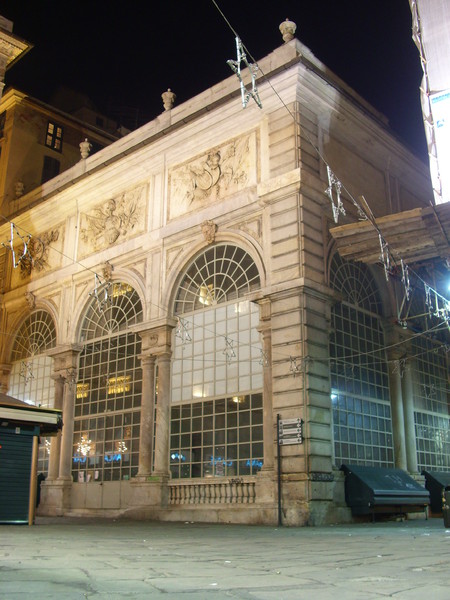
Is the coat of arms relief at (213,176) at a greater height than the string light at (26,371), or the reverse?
the coat of arms relief at (213,176)

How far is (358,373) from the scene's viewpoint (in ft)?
63.7

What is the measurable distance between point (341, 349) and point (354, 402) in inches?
63.1

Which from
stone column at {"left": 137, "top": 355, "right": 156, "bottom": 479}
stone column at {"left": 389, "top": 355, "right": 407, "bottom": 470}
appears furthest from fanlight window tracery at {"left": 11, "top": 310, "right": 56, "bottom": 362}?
stone column at {"left": 389, "top": 355, "right": 407, "bottom": 470}

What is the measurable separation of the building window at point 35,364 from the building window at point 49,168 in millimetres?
8983

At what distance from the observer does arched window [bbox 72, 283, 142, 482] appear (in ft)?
71.0

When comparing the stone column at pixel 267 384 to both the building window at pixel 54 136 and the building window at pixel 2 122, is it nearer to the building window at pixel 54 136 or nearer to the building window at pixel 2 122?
the building window at pixel 54 136

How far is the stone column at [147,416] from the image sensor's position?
19953 mm

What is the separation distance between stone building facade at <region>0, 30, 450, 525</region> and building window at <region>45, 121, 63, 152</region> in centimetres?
931

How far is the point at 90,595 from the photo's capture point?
469 centimetres

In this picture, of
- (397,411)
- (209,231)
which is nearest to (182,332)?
(209,231)

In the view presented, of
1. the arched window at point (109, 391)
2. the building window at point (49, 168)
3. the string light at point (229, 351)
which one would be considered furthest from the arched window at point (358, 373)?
the building window at point (49, 168)

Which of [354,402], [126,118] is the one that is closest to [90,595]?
[354,402]

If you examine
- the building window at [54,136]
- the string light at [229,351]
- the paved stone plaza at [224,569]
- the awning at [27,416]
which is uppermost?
the building window at [54,136]

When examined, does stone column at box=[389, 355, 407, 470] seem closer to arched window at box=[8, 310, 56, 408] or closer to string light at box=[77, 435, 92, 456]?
string light at box=[77, 435, 92, 456]
